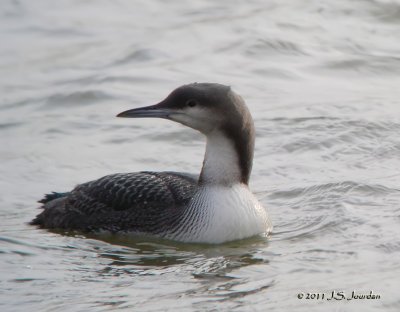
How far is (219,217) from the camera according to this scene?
8414mm

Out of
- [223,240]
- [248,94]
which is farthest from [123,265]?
[248,94]

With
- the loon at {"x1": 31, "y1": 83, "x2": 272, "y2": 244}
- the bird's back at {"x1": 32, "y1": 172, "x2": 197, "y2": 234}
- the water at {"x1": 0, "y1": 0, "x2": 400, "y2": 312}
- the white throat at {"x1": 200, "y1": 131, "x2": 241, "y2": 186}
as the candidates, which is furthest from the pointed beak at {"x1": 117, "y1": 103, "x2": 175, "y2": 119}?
the water at {"x1": 0, "y1": 0, "x2": 400, "y2": 312}

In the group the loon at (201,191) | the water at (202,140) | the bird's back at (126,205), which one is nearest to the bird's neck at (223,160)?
the loon at (201,191)

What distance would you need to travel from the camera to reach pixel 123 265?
8125 millimetres

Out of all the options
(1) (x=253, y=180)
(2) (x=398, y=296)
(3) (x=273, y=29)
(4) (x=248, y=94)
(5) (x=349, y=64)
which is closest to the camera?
(2) (x=398, y=296)

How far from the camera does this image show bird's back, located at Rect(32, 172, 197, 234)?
8578 mm

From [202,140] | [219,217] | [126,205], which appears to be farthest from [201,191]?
[202,140]

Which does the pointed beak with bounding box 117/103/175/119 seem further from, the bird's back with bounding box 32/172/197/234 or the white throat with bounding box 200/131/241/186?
the bird's back with bounding box 32/172/197/234

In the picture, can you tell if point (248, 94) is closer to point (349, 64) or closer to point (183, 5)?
point (349, 64)

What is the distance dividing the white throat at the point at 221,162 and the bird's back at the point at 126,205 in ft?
0.80

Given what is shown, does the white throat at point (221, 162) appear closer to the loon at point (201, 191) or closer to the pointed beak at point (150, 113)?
the loon at point (201, 191)

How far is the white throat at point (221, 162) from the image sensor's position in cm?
844

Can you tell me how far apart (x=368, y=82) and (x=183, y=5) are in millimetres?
4053

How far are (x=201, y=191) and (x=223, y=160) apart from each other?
0.27 metres
